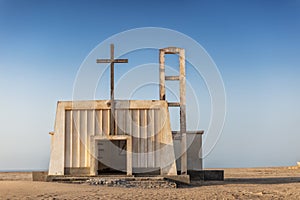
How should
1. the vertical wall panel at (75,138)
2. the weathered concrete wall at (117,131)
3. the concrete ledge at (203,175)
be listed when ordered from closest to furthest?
the weathered concrete wall at (117,131) < the vertical wall panel at (75,138) < the concrete ledge at (203,175)

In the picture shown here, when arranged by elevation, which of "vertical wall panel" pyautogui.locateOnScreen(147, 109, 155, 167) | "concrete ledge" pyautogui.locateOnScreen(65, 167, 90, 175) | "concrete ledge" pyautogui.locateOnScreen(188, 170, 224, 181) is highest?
"vertical wall panel" pyautogui.locateOnScreen(147, 109, 155, 167)

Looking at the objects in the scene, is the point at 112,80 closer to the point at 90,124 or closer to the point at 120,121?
the point at 120,121

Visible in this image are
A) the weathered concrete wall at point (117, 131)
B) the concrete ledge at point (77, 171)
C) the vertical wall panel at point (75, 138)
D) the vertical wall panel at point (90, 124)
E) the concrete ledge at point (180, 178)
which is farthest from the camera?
the vertical wall panel at point (90, 124)

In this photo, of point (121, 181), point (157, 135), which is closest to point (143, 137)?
point (157, 135)

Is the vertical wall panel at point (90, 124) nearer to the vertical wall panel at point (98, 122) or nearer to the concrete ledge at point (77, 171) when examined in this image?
the vertical wall panel at point (98, 122)

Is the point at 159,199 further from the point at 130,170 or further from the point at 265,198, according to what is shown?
the point at 130,170

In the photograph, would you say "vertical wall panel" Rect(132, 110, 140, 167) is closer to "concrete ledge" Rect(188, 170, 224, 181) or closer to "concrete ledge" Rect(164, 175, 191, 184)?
"concrete ledge" Rect(164, 175, 191, 184)

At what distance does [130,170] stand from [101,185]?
Result: 2370 mm

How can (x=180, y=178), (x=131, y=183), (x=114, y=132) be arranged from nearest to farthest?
(x=131, y=183) < (x=180, y=178) < (x=114, y=132)

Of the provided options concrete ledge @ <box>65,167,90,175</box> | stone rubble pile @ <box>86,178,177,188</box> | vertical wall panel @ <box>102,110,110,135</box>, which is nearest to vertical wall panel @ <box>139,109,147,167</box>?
vertical wall panel @ <box>102,110,110,135</box>

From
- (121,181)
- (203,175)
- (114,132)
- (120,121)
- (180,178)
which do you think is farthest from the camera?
(203,175)

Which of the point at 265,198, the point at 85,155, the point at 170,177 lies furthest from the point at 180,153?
the point at 265,198

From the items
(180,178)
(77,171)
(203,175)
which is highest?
(77,171)

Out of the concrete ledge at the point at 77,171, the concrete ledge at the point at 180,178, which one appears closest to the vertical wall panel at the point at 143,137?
the concrete ledge at the point at 180,178
